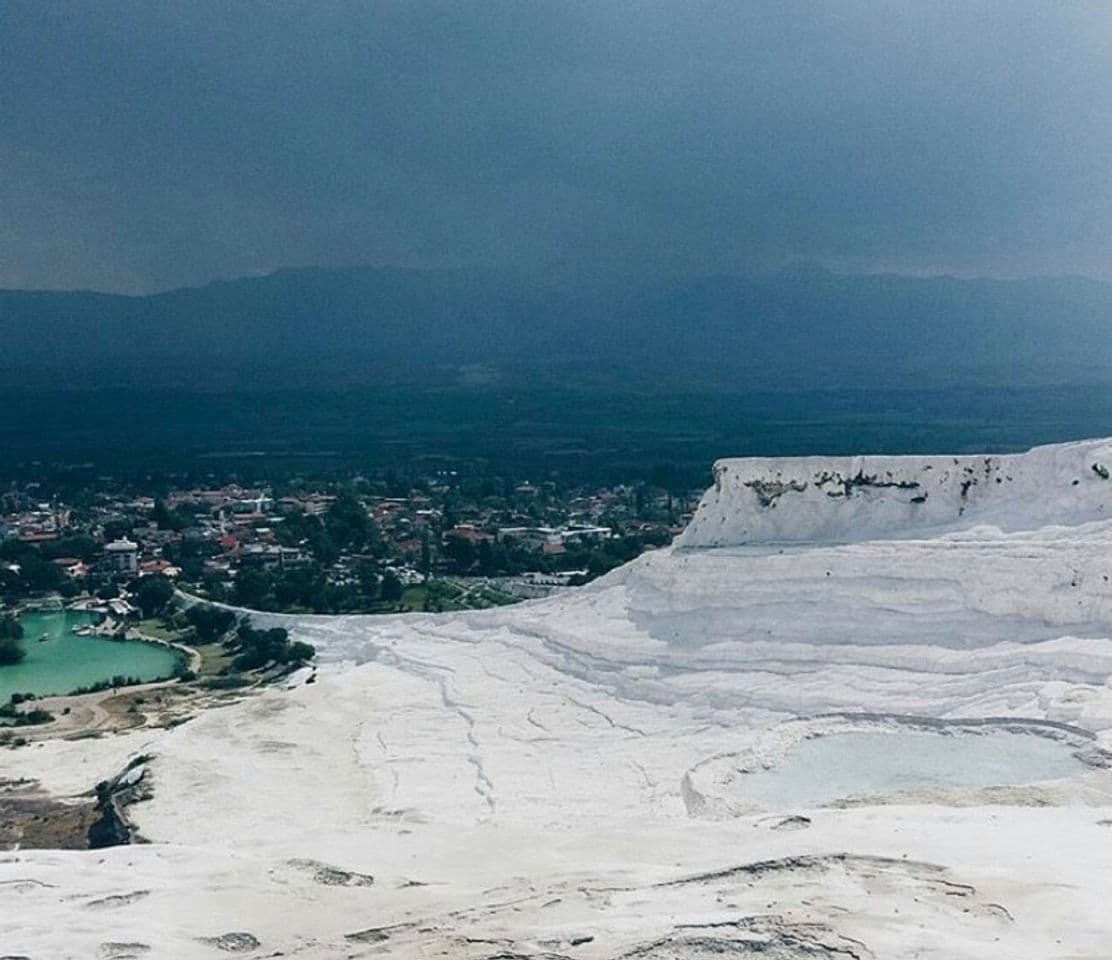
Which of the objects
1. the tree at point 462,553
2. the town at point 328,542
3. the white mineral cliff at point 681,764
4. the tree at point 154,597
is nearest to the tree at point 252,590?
the town at point 328,542

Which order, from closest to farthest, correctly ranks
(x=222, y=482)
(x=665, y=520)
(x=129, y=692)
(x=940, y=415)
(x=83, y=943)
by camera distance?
(x=83, y=943)
(x=129, y=692)
(x=665, y=520)
(x=222, y=482)
(x=940, y=415)

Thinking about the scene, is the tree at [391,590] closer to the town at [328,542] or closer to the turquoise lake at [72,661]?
the town at [328,542]

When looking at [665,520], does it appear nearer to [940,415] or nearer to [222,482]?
[222,482]

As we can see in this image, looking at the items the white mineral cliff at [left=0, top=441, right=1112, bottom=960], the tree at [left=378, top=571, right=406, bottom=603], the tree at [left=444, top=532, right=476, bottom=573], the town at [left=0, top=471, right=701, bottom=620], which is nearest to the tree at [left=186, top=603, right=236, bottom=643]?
the town at [left=0, top=471, right=701, bottom=620]

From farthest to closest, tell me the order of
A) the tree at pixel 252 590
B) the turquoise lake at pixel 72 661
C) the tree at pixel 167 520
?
the tree at pixel 167 520 → the tree at pixel 252 590 → the turquoise lake at pixel 72 661

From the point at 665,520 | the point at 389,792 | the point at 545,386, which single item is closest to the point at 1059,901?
the point at 389,792

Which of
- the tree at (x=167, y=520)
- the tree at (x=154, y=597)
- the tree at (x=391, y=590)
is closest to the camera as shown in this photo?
the tree at (x=391, y=590)

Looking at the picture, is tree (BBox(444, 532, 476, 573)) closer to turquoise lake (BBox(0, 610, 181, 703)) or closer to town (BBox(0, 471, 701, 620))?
town (BBox(0, 471, 701, 620))
